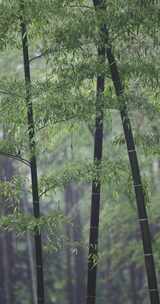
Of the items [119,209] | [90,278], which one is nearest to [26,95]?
[90,278]

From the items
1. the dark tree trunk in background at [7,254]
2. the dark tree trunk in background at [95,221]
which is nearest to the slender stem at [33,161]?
the dark tree trunk in background at [95,221]

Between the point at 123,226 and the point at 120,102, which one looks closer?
the point at 120,102

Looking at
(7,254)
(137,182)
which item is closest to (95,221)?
(137,182)

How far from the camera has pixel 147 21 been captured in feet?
20.4

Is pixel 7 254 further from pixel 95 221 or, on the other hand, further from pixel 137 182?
pixel 137 182

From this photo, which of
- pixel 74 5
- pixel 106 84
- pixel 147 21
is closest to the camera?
pixel 147 21

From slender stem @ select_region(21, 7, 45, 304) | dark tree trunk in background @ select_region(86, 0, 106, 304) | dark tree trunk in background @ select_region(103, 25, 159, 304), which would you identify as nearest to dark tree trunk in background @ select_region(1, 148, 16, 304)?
dark tree trunk in background @ select_region(86, 0, 106, 304)

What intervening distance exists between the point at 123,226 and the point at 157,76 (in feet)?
36.3

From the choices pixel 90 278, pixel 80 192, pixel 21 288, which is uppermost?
pixel 80 192

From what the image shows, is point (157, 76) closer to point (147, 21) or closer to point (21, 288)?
point (147, 21)

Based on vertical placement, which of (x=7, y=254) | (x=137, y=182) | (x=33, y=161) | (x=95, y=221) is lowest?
(x=95, y=221)

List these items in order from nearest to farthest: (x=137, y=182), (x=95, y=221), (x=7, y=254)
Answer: (x=137, y=182) < (x=95, y=221) < (x=7, y=254)

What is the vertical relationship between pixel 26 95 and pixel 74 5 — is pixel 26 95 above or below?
below

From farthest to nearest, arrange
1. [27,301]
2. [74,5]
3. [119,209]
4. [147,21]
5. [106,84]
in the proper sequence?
[27,301] < [119,209] < [106,84] < [74,5] < [147,21]
